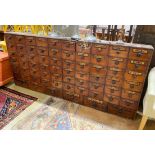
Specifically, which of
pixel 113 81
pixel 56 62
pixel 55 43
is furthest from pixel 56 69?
pixel 113 81

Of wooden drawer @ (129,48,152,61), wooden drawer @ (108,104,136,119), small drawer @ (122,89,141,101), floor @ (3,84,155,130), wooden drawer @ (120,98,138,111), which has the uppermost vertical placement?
wooden drawer @ (129,48,152,61)

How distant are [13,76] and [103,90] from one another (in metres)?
1.77

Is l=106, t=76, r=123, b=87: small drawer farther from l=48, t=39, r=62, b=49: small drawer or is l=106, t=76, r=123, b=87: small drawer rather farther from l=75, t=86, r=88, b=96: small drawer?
l=48, t=39, r=62, b=49: small drawer

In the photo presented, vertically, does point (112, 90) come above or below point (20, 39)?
below

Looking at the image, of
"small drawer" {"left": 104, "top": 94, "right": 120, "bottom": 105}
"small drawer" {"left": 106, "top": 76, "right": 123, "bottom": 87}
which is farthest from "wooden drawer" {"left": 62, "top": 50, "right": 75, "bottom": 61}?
"small drawer" {"left": 104, "top": 94, "right": 120, "bottom": 105}

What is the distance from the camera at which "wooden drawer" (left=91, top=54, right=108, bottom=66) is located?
193 centimetres

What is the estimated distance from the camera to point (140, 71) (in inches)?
70.6

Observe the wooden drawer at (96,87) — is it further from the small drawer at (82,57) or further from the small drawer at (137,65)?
the small drawer at (137,65)

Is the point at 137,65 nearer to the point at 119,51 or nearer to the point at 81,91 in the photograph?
the point at 119,51

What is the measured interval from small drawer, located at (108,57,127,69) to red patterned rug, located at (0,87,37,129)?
4.63 feet

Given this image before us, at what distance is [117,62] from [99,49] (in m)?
0.28

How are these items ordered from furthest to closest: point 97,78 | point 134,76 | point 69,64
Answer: point 69,64, point 97,78, point 134,76

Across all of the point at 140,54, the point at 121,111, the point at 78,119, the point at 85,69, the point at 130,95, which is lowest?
the point at 78,119

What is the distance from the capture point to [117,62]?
187 cm
